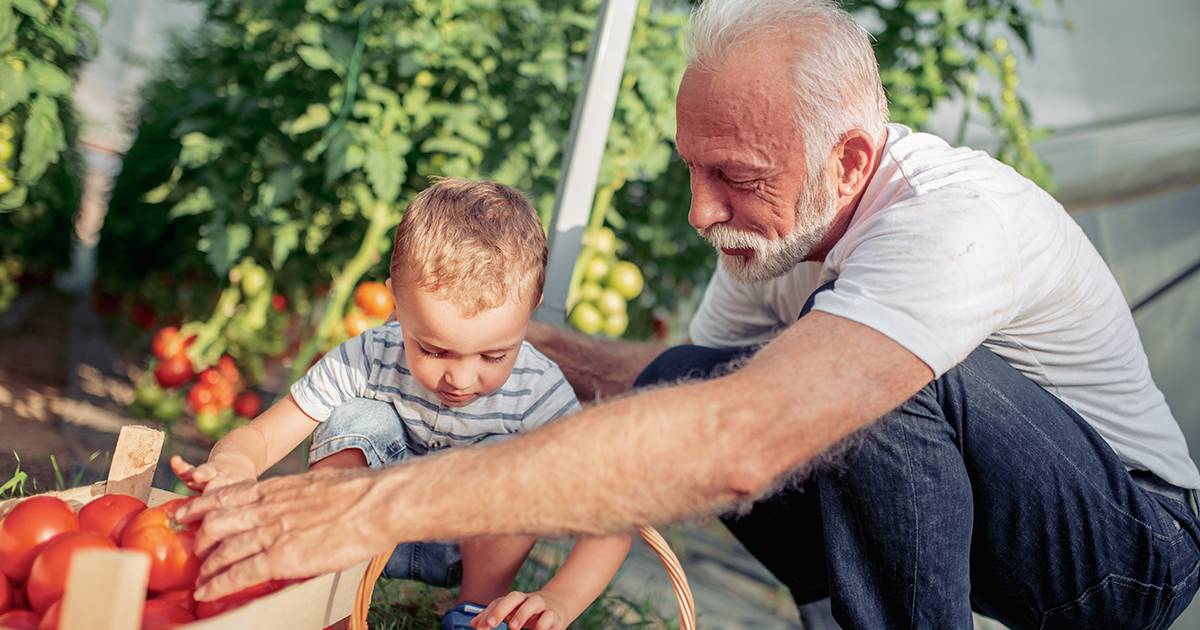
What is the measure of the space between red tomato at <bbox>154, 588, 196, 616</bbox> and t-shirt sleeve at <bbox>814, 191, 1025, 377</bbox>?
0.81 m

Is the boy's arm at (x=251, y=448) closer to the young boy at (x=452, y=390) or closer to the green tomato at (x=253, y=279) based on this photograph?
the young boy at (x=452, y=390)

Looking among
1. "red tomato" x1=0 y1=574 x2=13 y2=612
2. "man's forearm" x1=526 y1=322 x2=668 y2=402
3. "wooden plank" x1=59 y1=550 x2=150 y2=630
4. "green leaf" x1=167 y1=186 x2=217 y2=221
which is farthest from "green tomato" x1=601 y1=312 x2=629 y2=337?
"wooden plank" x1=59 y1=550 x2=150 y2=630

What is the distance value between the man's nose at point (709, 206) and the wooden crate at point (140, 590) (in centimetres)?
74

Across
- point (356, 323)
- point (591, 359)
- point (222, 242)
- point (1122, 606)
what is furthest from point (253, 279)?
point (1122, 606)

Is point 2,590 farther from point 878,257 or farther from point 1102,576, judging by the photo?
point 1102,576

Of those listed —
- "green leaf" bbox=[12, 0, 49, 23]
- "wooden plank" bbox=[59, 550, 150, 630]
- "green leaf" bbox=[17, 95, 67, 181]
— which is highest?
"green leaf" bbox=[12, 0, 49, 23]

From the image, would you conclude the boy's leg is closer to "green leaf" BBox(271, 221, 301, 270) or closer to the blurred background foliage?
the blurred background foliage

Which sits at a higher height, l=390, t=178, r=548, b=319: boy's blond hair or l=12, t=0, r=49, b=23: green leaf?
l=12, t=0, r=49, b=23: green leaf

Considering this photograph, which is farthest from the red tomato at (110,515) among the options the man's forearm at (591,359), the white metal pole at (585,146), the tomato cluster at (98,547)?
the white metal pole at (585,146)

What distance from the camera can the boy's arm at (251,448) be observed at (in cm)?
94

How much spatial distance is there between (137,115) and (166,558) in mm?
2450

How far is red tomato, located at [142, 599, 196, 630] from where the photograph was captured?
770 mm

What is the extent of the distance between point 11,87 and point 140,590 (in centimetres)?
124

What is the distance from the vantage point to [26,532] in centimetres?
86
